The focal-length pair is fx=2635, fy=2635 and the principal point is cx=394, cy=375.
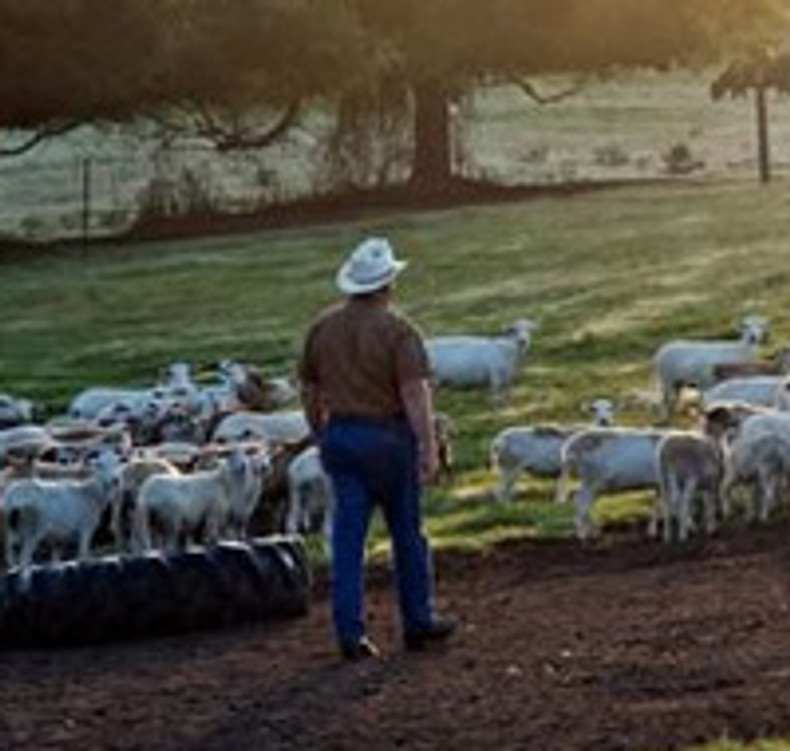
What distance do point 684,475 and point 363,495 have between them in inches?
225

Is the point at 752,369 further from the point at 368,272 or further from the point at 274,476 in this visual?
the point at 368,272

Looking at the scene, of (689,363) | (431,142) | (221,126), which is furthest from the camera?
(431,142)

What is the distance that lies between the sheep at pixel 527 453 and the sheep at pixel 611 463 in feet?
3.77

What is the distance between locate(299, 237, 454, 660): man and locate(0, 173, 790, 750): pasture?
0.63 m

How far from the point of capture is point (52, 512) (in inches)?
799

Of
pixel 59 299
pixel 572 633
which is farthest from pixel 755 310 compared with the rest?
pixel 572 633

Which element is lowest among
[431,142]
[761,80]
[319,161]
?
[319,161]

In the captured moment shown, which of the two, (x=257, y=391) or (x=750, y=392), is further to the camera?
(x=257, y=391)

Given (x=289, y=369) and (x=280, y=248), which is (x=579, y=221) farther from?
(x=289, y=369)

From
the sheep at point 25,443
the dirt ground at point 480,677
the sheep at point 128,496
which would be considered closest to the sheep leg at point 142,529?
the sheep at point 128,496

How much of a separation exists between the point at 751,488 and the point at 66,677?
776 cm

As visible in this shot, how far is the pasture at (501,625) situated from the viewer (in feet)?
Answer: 44.2

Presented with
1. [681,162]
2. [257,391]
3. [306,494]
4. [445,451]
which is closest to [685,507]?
[306,494]

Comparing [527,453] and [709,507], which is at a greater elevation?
[527,453]
